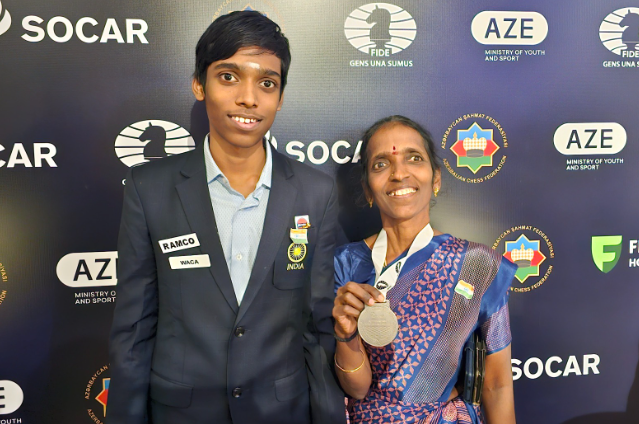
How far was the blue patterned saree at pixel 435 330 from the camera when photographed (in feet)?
6.19

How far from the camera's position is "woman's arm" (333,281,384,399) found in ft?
5.22

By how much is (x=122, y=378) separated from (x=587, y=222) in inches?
85.7

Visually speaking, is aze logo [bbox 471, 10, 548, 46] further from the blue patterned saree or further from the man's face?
the man's face

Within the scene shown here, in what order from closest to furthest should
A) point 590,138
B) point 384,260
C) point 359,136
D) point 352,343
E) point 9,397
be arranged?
point 352,343, point 384,260, point 9,397, point 359,136, point 590,138

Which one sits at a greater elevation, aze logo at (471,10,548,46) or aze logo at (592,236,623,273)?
aze logo at (471,10,548,46)

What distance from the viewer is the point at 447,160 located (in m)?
2.47

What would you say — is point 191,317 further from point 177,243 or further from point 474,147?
point 474,147

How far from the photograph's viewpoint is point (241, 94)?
1590 millimetres

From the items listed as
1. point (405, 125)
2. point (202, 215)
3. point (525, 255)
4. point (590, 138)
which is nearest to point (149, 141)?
point (202, 215)

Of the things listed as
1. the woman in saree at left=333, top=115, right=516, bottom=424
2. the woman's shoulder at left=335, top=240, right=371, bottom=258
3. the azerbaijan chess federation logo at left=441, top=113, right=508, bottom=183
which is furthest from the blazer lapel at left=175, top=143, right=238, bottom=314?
the azerbaijan chess federation logo at left=441, top=113, right=508, bottom=183

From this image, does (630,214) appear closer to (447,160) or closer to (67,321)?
(447,160)

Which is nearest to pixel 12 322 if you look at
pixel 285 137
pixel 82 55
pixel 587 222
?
pixel 82 55

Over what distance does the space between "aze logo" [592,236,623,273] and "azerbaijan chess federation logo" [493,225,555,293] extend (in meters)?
0.22

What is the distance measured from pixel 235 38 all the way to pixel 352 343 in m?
1.02
